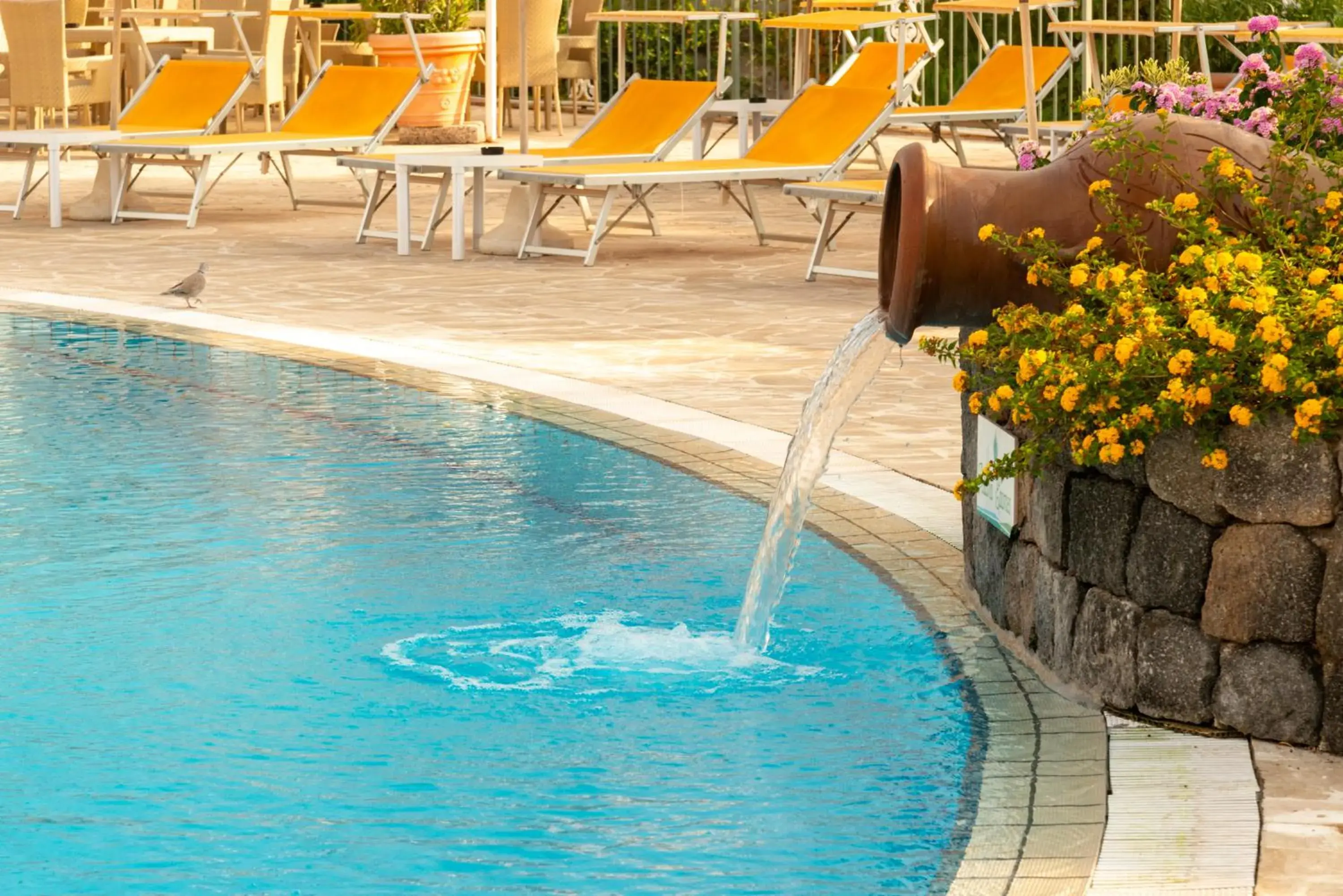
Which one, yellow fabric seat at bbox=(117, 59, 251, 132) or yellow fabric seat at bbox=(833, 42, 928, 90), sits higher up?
yellow fabric seat at bbox=(833, 42, 928, 90)

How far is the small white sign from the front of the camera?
454 cm

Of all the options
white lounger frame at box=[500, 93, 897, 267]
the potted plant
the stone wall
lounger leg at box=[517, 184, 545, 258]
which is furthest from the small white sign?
the potted plant

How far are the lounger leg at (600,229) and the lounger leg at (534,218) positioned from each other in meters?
0.36

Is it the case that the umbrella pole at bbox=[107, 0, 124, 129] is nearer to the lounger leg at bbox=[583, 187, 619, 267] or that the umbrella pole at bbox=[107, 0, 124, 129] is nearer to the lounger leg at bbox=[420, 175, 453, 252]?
the lounger leg at bbox=[420, 175, 453, 252]

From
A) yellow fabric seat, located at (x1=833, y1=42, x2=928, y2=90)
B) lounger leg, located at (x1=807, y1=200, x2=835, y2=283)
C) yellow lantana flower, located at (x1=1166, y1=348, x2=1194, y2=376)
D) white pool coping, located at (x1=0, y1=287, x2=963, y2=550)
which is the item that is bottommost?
white pool coping, located at (x1=0, y1=287, x2=963, y2=550)

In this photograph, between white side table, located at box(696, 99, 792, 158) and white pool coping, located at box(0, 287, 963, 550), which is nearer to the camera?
white pool coping, located at box(0, 287, 963, 550)

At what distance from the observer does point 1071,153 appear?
442cm

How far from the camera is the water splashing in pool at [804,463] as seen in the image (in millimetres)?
4918

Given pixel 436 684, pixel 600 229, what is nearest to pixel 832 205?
pixel 600 229

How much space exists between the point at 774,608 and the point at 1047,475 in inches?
36.7

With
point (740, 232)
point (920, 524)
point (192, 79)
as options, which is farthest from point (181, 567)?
A: point (192, 79)

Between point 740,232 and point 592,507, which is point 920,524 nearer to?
point 592,507

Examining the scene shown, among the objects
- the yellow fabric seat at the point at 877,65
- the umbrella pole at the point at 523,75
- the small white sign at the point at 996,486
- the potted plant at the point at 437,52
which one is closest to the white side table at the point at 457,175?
the umbrella pole at the point at 523,75

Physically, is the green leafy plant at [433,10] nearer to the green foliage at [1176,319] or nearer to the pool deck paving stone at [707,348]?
the pool deck paving stone at [707,348]
